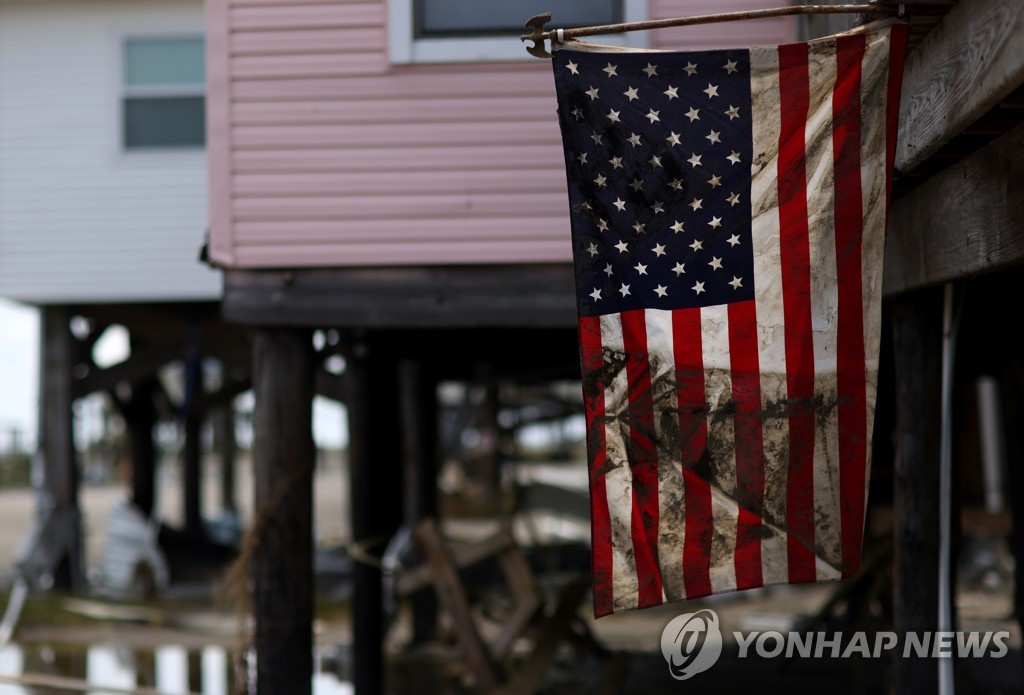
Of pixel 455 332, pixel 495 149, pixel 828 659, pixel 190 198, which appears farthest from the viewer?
pixel 190 198

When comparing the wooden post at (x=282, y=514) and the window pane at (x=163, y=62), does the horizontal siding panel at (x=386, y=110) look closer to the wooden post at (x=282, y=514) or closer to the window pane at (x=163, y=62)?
the wooden post at (x=282, y=514)

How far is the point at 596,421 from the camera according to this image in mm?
3896

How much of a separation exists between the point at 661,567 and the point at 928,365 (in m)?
1.81

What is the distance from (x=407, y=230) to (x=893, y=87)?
2995mm

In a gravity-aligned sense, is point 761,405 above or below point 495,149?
below

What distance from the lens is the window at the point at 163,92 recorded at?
12602 mm

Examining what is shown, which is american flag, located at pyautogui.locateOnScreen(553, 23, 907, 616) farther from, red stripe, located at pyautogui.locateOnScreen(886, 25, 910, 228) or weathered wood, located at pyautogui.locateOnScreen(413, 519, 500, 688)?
weathered wood, located at pyautogui.locateOnScreen(413, 519, 500, 688)

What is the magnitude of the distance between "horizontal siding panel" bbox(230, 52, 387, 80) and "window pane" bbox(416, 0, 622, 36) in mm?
406

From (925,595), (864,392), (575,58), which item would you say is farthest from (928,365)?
(575,58)

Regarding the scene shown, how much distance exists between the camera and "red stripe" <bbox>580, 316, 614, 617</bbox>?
3.86m

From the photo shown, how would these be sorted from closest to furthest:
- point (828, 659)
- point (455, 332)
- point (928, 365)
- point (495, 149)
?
1. point (928, 365)
2. point (495, 149)
3. point (455, 332)
4. point (828, 659)

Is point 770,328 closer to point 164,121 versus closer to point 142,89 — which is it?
point 164,121

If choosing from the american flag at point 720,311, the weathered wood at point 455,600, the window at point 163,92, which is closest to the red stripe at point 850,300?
the american flag at point 720,311

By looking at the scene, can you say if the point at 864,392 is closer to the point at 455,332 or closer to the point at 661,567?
the point at 661,567
